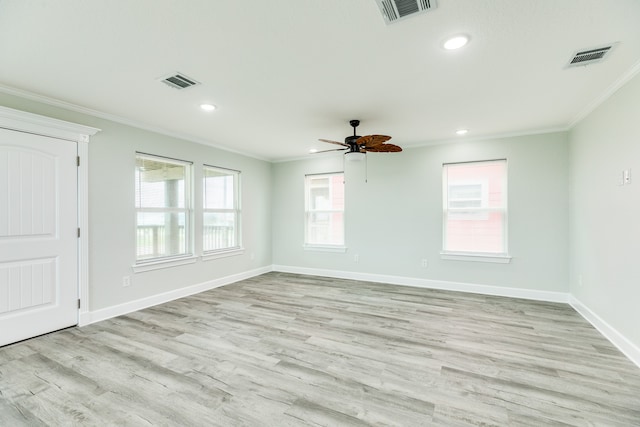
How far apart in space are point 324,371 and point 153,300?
3.00 meters

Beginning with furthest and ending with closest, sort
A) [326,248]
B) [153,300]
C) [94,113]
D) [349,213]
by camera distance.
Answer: [326,248]
[349,213]
[153,300]
[94,113]

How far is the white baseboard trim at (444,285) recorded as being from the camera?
14.2 feet

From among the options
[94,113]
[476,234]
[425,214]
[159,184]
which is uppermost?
[94,113]

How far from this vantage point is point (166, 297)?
433 cm

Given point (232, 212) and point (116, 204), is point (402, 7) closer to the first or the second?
point (116, 204)

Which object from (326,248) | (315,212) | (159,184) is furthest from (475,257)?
(159,184)

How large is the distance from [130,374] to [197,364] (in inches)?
19.7

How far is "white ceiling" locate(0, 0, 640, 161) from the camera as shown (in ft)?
5.84

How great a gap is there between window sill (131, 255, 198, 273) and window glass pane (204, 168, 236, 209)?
0.96m

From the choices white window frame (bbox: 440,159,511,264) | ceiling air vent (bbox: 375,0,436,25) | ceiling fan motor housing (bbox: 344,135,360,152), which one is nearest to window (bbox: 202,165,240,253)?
ceiling fan motor housing (bbox: 344,135,360,152)

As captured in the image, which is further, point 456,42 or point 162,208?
point 162,208

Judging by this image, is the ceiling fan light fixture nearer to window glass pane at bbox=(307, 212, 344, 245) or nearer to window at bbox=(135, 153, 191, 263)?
window glass pane at bbox=(307, 212, 344, 245)

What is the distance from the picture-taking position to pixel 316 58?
231 centimetres

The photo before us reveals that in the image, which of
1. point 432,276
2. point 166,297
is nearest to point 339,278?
point 432,276
